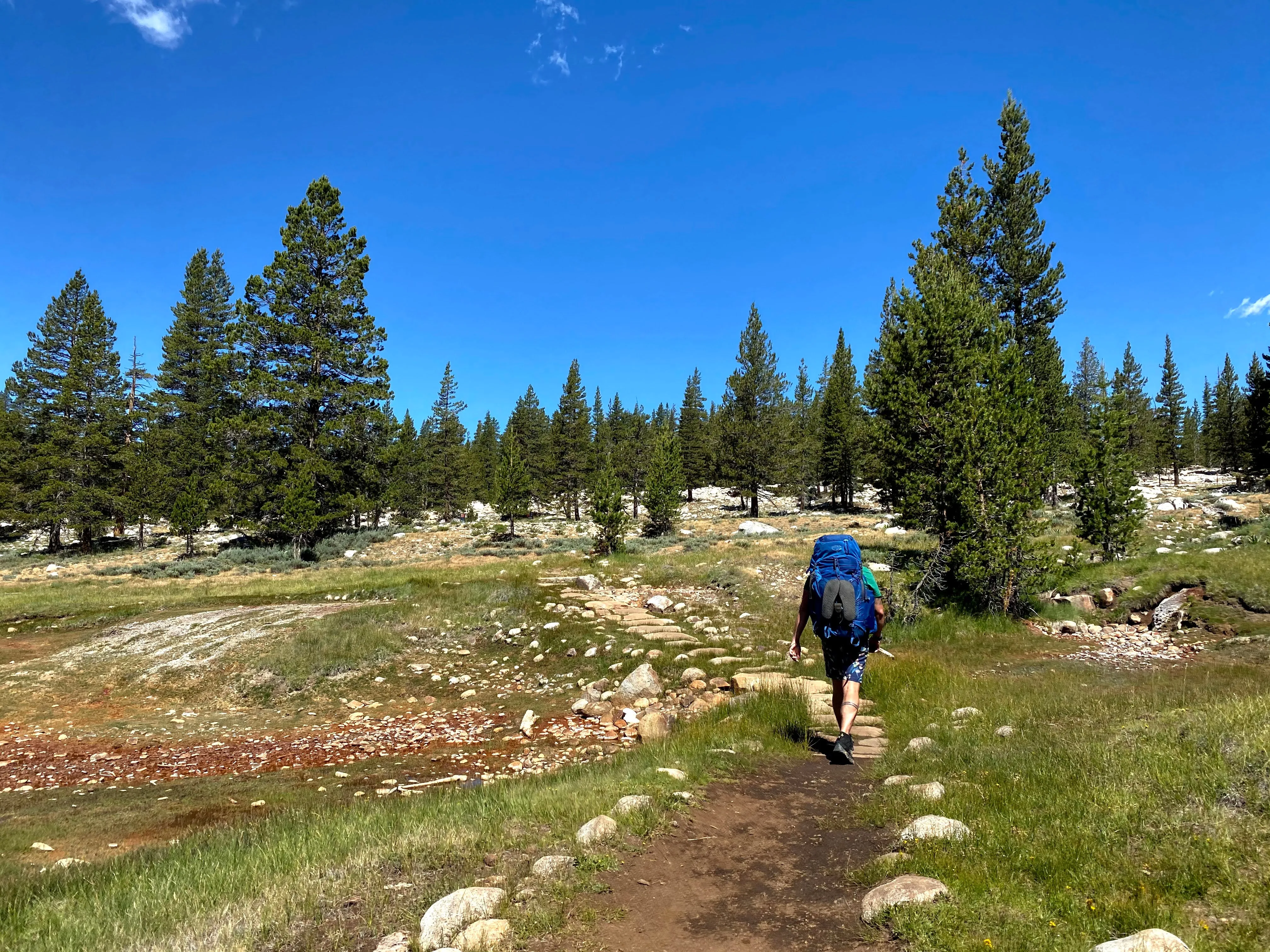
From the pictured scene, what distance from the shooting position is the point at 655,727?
847 cm

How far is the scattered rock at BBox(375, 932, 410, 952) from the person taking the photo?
3049mm

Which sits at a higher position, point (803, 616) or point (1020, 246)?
point (1020, 246)

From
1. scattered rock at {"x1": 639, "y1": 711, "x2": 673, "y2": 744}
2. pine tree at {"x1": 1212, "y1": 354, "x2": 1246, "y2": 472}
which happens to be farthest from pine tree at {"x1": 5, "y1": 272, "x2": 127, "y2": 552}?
pine tree at {"x1": 1212, "y1": 354, "x2": 1246, "y2": 472}

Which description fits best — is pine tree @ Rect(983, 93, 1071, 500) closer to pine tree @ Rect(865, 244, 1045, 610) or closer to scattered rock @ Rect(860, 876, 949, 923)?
pine tree @ Rect(865, 244, 1045, 610)

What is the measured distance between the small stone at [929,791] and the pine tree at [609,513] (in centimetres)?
2360

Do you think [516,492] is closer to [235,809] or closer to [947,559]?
[947,559]

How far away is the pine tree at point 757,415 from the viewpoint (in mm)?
50750

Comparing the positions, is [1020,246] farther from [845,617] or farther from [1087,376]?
[1087,376]

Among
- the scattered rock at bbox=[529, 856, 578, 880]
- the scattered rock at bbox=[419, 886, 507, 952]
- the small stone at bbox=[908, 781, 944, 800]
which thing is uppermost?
the scattered rock at bbox=[419, 886, 507, 952]

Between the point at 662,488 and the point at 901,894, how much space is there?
119 ft

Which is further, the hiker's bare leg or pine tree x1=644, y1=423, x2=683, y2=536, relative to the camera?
pine tree x1=644, y1=423, x2=683, y2=536

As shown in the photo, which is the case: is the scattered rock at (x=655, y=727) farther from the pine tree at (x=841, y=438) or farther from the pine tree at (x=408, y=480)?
the pine tree at (x=841, y=438)

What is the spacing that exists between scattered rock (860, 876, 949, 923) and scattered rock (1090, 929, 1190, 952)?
2.62 feet

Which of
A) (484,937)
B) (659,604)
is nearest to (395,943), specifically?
(484,937)
